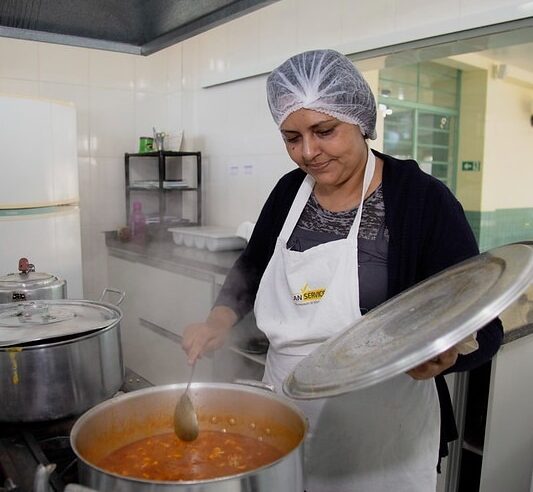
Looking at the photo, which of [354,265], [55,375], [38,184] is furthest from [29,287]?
[38,184]

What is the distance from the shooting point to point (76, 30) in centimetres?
117

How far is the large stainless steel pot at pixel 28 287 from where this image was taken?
1.31 m

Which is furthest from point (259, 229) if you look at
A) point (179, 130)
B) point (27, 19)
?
point (179, 130)

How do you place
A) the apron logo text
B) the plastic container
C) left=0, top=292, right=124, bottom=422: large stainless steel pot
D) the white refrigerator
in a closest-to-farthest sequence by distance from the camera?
left=0, top=292, right=124, bottom=422: large stainless steel pot
the apron logo text
the white refrigerator
the plastic container

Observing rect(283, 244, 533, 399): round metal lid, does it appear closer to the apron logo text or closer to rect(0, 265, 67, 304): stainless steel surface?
the apron logo text

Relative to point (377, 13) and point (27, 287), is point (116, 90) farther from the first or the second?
point (27, 287)

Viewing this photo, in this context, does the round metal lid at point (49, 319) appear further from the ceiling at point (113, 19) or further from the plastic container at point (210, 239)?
the plastic container at point (210, 239)

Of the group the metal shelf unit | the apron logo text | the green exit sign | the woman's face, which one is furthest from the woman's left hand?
the green exit sign

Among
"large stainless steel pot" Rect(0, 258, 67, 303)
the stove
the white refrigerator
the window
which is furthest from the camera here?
the window

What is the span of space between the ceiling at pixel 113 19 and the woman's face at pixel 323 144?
24 cm

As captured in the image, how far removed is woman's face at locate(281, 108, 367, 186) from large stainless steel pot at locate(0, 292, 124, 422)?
54cm

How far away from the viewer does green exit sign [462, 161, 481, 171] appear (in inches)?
143

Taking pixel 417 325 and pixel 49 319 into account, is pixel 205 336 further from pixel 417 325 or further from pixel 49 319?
pixel 417 325

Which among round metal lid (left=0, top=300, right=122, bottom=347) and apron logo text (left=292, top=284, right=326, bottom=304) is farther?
apron logo text (left=292, top=284, right=326, bottom=304)
